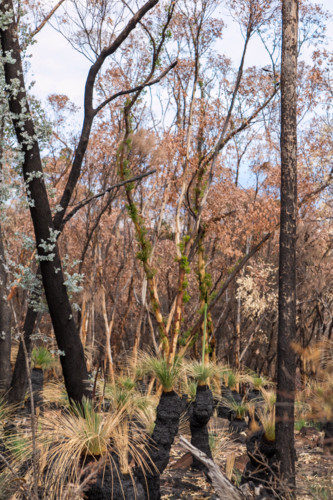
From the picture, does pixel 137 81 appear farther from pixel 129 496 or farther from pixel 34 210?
pixel 129 496

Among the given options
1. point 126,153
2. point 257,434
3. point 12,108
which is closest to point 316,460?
point 257,434

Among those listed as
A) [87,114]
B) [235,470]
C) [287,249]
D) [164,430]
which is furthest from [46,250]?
[235,470]

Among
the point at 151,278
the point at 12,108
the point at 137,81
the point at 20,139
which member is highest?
the point at 137,81

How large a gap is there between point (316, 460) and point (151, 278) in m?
4.20

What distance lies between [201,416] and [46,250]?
3.51 meters

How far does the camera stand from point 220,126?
29.8 feet

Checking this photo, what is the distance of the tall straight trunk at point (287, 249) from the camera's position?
509 cm

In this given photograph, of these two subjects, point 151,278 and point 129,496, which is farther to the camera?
point 151,278

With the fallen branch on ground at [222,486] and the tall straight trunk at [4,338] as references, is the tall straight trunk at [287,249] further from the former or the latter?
the tall straight trunk at [4,338]

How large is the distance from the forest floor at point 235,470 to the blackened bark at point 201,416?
329mm

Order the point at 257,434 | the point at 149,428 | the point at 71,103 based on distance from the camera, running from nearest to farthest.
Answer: the point at 149,428 → the point at 257,434 → the point at 71,103

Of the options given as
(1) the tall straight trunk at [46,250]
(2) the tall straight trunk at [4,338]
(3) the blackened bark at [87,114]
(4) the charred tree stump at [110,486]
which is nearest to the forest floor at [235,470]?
(4) the charred tree stump at [110,486]

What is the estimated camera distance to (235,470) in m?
5.76

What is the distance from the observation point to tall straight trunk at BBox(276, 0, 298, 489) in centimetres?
509
